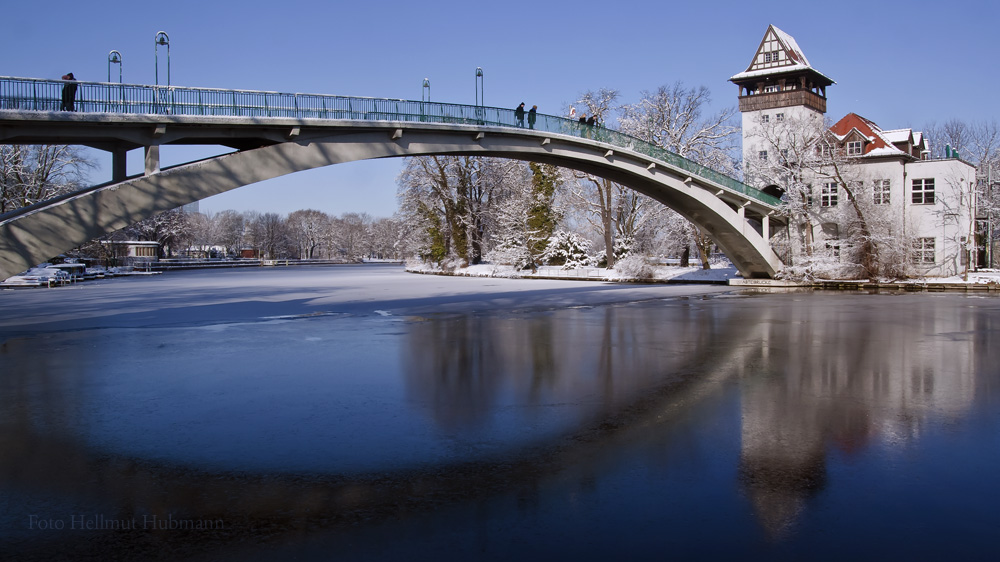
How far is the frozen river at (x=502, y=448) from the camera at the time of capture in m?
4.74

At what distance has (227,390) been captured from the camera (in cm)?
996

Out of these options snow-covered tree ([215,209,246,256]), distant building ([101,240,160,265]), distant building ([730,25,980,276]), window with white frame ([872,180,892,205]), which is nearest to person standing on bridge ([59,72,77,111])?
distant building ([730,25,980,276])

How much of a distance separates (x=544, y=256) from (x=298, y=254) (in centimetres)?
11530

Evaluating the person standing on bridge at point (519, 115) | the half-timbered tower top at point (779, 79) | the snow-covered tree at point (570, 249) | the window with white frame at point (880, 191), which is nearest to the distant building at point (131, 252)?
the snow-covered tree at point (570, 249)

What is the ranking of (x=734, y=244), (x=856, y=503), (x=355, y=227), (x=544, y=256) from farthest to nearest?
1. (x=355, y=227)
2. (x=544, y=256)
3. (x=734, y=244)
4. (x=856, y=503)

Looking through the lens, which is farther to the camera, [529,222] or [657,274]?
[529,222]

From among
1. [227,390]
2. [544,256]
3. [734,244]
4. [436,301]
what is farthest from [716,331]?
[544,256]

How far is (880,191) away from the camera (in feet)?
140

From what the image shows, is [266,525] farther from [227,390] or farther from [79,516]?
[227,390]

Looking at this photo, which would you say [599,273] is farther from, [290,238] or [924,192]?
[290,238]

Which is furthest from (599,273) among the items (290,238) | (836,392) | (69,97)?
(290,238)

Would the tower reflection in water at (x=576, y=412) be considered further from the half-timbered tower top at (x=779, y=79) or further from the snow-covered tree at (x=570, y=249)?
the half-timbered tower top at (x=779, y=79)

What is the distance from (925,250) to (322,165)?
3604cm

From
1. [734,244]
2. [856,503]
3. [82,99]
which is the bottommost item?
[856,503]
